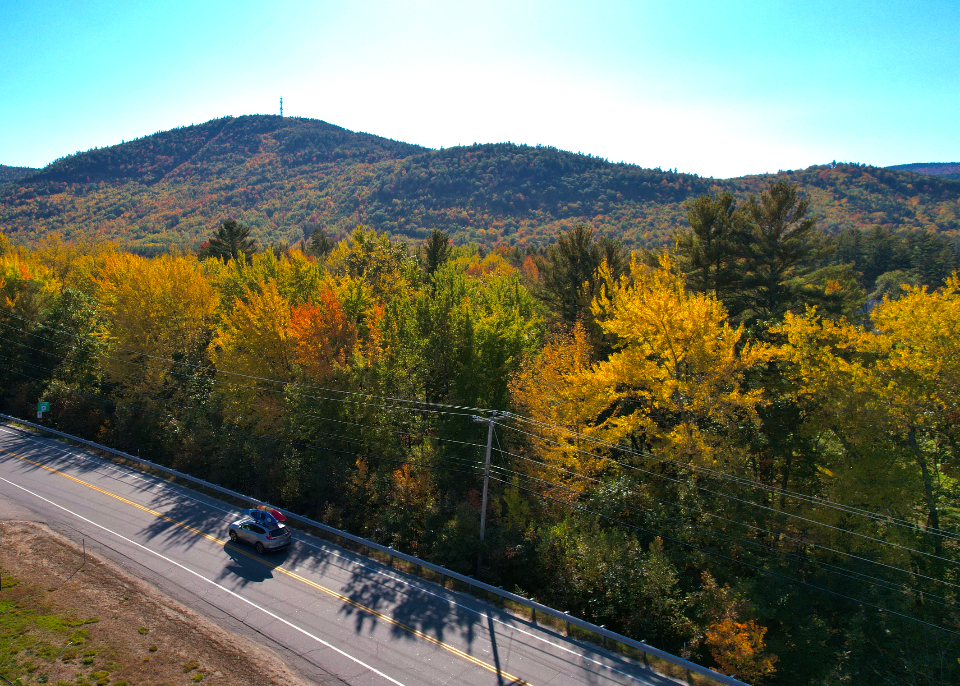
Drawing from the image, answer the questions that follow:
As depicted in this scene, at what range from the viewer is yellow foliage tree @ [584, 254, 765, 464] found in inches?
822

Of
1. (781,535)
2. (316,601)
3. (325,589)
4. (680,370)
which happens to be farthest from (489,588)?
(680,370)

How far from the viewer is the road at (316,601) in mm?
16359

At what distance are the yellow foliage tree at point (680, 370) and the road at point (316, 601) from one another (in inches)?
345

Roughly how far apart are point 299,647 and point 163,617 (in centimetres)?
516

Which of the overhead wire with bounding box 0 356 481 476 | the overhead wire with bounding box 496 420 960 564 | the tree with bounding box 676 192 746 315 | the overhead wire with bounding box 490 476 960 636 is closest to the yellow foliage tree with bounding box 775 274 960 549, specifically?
the overhead wire with bounding box 496 420 960 564

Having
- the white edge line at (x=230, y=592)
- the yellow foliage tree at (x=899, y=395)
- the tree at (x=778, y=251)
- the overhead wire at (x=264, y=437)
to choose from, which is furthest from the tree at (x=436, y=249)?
the yellow foliage tree at (x=899, y=395)

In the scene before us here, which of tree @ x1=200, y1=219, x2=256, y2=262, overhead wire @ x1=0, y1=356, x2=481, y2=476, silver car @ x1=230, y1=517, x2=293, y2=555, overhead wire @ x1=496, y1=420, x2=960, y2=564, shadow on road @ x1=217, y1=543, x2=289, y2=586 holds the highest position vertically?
tree @ x1=200, y1=219, x2=256, y2=262

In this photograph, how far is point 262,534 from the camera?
22797mm

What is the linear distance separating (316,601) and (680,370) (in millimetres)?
17685

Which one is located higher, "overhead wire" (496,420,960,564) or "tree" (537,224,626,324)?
"tree" (537,224,626,324)

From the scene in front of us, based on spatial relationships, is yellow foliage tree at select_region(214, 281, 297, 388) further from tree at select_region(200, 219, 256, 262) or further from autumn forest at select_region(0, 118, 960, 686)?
tree at select_region(200, 219, 256, 262)

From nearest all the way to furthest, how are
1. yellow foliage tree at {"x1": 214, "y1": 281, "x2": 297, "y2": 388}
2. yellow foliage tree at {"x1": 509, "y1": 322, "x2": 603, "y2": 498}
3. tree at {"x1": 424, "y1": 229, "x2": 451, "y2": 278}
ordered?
yellow foliage tree at {"x1": 509, "y1": 322, "x2": 603, "y2": 498} < yellow foliage tree at {"x1": 214, "y1": 281, "x2": 297, "y2": 388} < tree at {"x1": 424, "y1": 229, "x2": 451, "y2": 278}

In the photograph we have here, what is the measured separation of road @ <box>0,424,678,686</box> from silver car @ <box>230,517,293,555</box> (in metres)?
0.48

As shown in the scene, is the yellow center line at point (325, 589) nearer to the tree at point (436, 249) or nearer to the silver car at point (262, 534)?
the silver car at point (262, 534)
